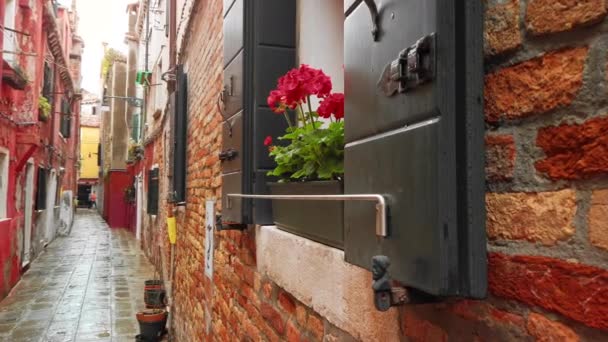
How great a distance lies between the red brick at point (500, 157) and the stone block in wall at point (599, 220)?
169mm

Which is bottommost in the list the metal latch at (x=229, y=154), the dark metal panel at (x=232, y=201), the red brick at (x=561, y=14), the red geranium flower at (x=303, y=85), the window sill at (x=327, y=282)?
the window sill at (x=327, y=282)

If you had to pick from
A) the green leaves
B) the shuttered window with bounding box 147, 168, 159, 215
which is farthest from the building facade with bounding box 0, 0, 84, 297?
the green leaves

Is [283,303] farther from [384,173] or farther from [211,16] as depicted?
[211,16]

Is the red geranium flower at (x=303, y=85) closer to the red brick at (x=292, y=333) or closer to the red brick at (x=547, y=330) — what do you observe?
the red brick at (x=292, y=333)

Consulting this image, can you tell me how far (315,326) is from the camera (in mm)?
1667

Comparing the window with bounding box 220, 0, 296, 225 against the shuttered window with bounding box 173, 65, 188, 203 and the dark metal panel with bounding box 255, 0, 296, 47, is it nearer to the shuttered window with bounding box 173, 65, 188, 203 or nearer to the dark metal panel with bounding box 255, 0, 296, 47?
the dark metal panel with bounding box 255, 0, 296, 47

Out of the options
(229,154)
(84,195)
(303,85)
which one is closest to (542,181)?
(303,85)

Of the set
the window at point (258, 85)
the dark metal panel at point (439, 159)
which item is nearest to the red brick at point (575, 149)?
the dark metal panel at point (439, 159)

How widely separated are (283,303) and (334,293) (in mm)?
549

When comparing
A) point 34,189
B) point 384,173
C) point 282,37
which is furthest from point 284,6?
point 34,189

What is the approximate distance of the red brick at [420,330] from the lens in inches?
39.3

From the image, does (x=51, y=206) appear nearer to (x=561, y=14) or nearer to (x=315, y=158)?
(x=315, y=158)

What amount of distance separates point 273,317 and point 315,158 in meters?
0.81

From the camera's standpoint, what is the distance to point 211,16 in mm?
3840
